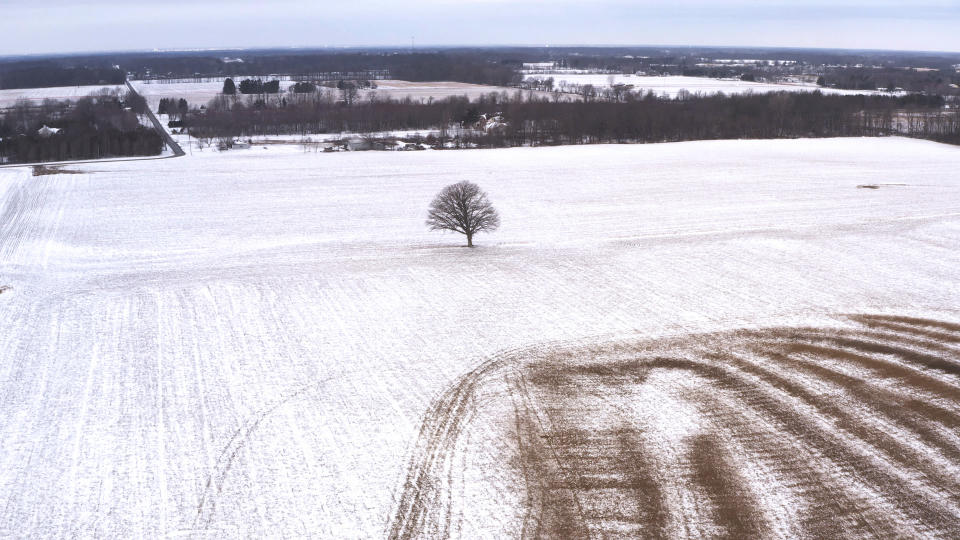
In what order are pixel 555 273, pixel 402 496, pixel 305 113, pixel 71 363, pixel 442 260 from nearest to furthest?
1. pixel 402 496
2. pixel 71 363
3. pixel 555 273
4. pixel 442 260
5. pixel 305 113

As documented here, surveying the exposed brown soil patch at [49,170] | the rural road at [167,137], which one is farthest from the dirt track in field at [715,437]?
the rural road at [167,137]

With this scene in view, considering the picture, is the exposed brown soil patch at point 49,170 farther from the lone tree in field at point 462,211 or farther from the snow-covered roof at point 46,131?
the lone tree in field at point 462,211

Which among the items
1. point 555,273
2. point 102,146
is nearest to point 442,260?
point 555,273

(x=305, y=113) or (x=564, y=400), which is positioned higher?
(x=305, y=113)

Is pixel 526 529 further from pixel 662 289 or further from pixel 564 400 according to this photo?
pixel 662 289

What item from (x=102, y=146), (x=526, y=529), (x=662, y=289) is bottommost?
(x=526, y=529)

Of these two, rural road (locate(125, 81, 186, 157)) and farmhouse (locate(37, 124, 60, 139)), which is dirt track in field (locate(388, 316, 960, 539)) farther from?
farmhouse (locate(37, 124, 60, 139))

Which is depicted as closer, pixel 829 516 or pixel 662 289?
pixel 829 516
